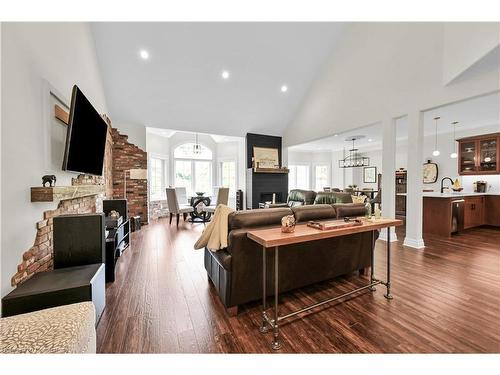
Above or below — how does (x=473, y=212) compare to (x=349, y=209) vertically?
below

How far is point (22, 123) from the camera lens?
1.66m

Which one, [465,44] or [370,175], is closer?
[465,44]

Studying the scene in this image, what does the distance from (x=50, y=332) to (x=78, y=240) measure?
1153 mm

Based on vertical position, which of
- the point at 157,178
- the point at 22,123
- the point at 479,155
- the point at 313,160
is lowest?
the point at 157,178

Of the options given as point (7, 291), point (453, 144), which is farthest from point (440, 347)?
point (453, 144)

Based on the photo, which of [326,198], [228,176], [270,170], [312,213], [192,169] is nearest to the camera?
[312,213]

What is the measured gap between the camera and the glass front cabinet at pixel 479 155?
5.23 m

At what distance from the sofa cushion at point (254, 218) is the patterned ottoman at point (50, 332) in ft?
3.72

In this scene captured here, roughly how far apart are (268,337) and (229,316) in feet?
1.34

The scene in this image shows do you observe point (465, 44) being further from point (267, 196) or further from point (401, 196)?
point (267, 196)

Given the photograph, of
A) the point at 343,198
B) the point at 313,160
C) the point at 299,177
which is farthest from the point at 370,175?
the point at 343,198

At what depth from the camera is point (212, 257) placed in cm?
230

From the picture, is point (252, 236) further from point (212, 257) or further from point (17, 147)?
point (17, 147)
